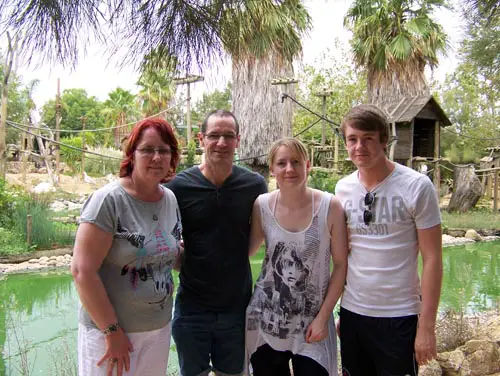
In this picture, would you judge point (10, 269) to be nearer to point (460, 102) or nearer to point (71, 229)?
point (71, 229)

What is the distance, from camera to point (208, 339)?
206cm

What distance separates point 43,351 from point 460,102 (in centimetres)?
2564

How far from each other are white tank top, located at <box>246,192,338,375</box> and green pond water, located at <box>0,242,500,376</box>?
174cm

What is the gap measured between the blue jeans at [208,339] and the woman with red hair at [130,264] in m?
0.21

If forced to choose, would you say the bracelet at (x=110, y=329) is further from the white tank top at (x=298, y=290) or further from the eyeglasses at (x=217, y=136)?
the eyeglasses at (x=217, y=136)

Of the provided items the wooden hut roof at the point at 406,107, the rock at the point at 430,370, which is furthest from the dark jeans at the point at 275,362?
the wooden hut roof at the point at 406,107

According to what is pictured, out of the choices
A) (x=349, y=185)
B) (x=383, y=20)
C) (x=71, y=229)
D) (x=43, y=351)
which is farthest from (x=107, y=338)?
(x=383, y=20)

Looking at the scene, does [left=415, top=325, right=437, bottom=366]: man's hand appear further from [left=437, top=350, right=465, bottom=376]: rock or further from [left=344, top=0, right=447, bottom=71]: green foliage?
[left=344, top=0, right=447, bottom=71]: green foliage

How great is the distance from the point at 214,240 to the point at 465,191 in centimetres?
1406

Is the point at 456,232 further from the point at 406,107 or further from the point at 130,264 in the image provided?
the point at 130,264

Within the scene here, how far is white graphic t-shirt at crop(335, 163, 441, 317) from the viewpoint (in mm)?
1770

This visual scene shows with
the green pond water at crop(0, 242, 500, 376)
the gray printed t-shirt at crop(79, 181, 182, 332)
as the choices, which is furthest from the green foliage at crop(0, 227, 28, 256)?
the gray printed t-shirt at crop(79, 181, 182, 332)

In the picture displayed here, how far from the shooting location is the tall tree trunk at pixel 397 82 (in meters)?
13.8

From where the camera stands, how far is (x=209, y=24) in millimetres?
2184
